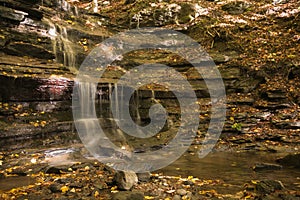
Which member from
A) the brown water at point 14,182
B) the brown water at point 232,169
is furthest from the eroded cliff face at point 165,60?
the brown water at point 14,182

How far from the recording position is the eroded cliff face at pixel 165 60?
8695 millimetres

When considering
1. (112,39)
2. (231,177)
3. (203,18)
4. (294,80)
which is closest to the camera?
(231,177)

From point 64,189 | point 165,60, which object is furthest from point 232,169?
point 165,60

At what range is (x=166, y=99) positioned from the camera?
39.9 feet

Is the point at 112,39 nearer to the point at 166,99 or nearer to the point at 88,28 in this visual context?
the point at 88,28

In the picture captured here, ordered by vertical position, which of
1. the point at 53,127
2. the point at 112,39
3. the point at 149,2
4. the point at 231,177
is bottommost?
the point at 231,177

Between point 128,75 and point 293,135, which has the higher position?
point 128,75

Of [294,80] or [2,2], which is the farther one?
[294,80]

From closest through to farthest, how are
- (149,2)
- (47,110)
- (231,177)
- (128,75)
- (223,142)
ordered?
(231,177) < (47,110) < (223,142) < (128,75) < (149,2)

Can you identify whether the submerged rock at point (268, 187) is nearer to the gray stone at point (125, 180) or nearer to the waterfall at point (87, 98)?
the gray stone at point (125, 180)

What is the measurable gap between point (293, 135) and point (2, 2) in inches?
486

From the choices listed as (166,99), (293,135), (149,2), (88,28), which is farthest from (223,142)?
(149,2)

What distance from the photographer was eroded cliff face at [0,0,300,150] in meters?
8.70

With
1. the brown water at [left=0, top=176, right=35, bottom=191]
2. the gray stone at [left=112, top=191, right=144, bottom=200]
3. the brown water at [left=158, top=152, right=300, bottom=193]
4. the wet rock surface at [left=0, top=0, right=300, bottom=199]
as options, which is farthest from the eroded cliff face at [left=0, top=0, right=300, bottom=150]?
the gray stone at [left=112, top=191, right=144, bottom=200]
